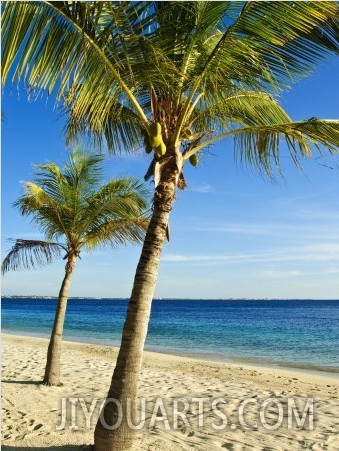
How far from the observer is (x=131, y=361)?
4.55m

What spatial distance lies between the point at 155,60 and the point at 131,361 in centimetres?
306

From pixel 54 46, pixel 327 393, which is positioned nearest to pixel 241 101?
pixel 54 46

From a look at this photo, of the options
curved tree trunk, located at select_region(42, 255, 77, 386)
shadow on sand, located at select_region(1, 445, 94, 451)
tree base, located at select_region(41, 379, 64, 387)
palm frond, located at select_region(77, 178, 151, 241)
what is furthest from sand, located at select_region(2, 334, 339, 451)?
palm frond, located at select_region(77, 178, 151, 241)

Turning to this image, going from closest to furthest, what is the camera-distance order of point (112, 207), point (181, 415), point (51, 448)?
point (51, 448) < point (181, 415) < point (112, 207)

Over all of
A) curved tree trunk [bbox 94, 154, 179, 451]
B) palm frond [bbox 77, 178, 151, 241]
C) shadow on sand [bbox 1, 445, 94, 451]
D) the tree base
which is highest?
palm frond [bbox 77, 178, 151, 241]

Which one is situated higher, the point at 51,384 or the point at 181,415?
the point at 181,415

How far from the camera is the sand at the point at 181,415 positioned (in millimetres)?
5605

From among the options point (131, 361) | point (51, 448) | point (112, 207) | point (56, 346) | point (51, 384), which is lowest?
point (51, 384)

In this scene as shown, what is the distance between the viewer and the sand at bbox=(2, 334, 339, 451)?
5605 mm

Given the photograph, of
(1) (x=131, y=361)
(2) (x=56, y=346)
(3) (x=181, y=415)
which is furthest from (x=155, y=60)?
(2) (x=56, y=346)

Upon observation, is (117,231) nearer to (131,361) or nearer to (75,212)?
(75,212)

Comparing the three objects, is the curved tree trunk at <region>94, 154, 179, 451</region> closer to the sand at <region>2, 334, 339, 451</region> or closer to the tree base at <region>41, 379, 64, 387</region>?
the sand at <region>2, 334, 339, 451</region>

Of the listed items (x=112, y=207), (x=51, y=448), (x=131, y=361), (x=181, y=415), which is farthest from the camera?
(x=112, y=207)

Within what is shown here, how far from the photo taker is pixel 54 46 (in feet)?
14.4
